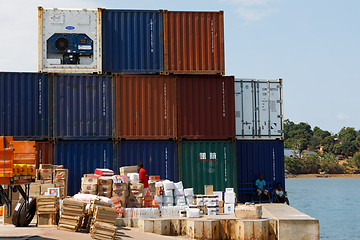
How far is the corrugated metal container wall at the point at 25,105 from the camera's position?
1633 centimetres

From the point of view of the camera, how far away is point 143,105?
16938 mm

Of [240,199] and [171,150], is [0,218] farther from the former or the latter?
[240,199]

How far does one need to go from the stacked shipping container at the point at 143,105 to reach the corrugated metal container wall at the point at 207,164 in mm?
41

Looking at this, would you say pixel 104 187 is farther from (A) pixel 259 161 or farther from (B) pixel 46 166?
(A) pixel 259 161

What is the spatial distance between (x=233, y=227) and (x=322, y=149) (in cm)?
11234

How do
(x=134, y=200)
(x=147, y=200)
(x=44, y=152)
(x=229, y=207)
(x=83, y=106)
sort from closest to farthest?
(x=134, y=200)
(x=147, y=200)
(x=229, y=207)
(x=44, y=152)
(x=83, y=106)

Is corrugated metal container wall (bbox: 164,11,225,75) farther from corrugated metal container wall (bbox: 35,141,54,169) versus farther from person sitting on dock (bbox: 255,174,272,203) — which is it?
corrugated metal container wall (bbox: 35,141,54,169)

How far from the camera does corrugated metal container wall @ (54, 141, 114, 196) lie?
1631 centimetres

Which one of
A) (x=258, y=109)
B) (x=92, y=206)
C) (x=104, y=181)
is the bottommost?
(x=92, y=206)

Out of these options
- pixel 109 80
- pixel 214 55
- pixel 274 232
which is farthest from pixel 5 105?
pixel 274 232

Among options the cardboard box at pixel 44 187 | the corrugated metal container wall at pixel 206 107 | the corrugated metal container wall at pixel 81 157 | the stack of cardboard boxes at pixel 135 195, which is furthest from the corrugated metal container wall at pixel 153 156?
the cardboard box at pixel 44 187

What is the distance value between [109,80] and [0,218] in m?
6.53

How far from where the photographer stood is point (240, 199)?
17.6 meters

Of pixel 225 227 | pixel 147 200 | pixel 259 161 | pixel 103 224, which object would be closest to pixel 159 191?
pixel 147 200
